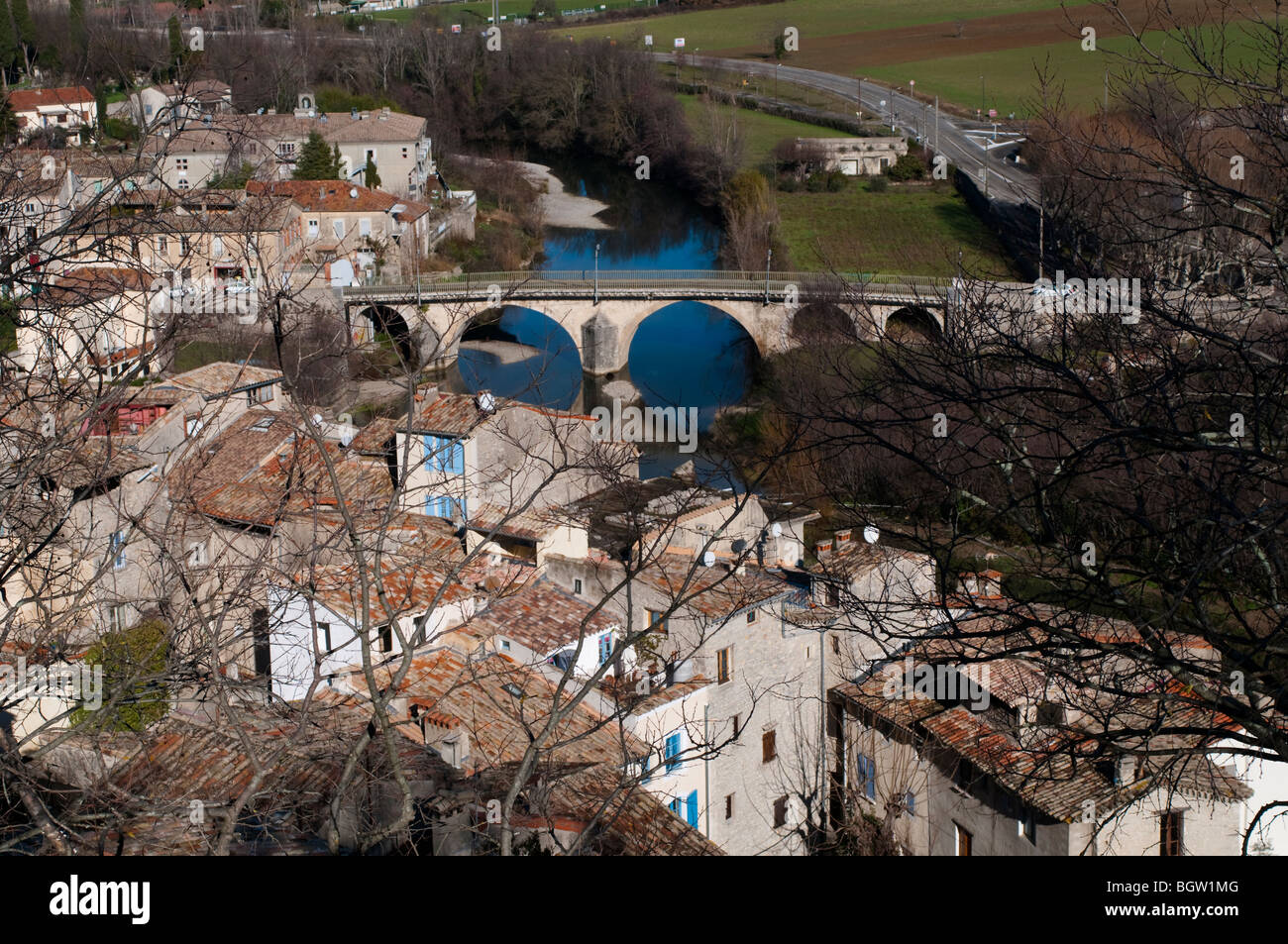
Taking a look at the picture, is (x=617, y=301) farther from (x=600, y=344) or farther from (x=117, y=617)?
(x=117, y=617)

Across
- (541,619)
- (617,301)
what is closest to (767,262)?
(617,301)

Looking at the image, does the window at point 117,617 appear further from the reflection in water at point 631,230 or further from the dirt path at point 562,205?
the dirt path at point 562,205

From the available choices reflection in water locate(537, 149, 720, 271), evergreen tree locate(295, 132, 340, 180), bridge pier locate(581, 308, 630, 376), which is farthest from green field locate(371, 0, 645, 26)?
bridge pier locate(581, 308, 630, 376)

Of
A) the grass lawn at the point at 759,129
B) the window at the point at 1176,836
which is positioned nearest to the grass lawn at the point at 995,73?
the grass lawn at the point at 759,129

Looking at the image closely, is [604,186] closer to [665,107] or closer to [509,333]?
[665,107]
